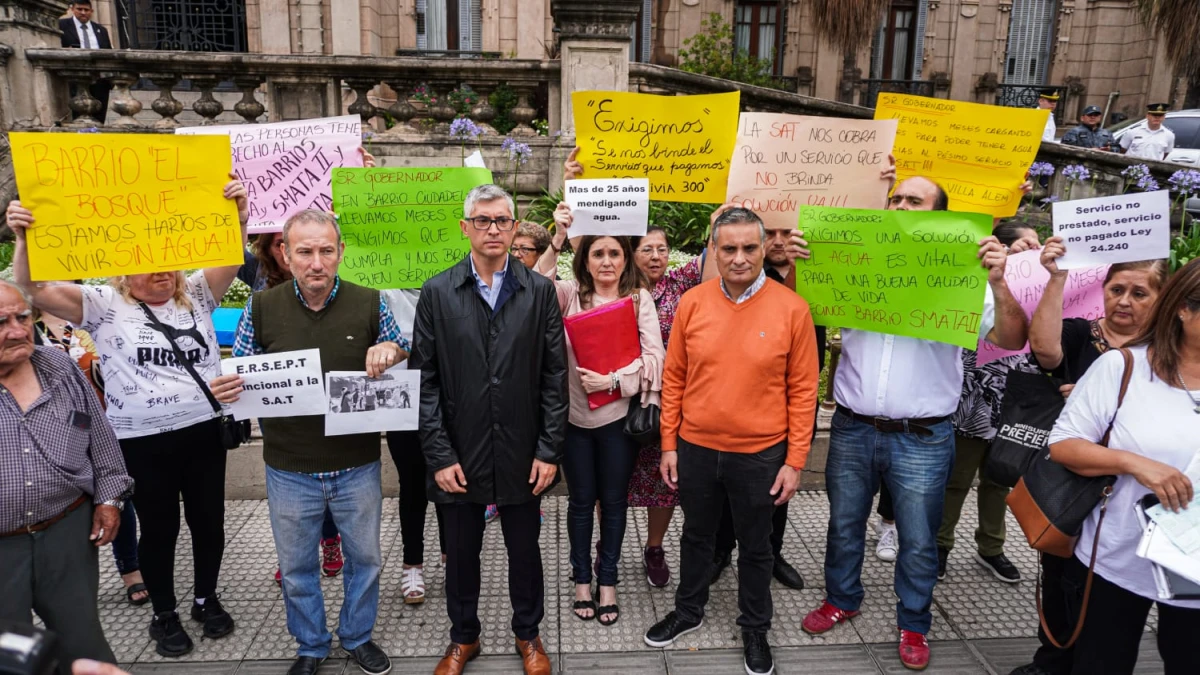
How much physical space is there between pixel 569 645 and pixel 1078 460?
2377 millimetres

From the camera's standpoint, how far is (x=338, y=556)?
165 inches

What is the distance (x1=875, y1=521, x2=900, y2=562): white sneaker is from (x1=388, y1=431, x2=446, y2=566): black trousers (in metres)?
2.60

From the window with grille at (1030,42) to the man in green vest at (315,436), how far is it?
2210 centimetres

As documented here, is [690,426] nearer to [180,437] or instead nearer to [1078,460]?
[1078,460]

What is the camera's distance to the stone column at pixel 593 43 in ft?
26.1

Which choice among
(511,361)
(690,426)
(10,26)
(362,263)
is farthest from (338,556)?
(10,26)

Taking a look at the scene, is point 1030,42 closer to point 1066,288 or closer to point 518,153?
point 518,153

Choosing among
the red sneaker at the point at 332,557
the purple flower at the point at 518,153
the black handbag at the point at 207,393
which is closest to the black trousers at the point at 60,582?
the black handbag at the point at 207,393

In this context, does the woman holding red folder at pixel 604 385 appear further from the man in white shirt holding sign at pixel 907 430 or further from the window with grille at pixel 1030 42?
the window with grille at pixel 1030 42

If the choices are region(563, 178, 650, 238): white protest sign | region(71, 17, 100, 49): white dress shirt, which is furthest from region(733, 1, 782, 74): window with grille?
region(563, 178, 650, 238): white protest sign

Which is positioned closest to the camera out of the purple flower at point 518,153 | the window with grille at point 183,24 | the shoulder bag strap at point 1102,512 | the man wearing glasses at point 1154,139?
the shoulder bag strap at point 1102,512

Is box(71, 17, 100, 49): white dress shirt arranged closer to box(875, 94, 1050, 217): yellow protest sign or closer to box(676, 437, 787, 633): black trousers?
box(875, 94, 1050, 217): yellow protest sign

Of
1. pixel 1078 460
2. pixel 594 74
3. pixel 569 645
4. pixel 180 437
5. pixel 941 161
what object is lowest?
pixel 569 645

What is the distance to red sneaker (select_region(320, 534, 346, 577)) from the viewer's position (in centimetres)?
→ 416
